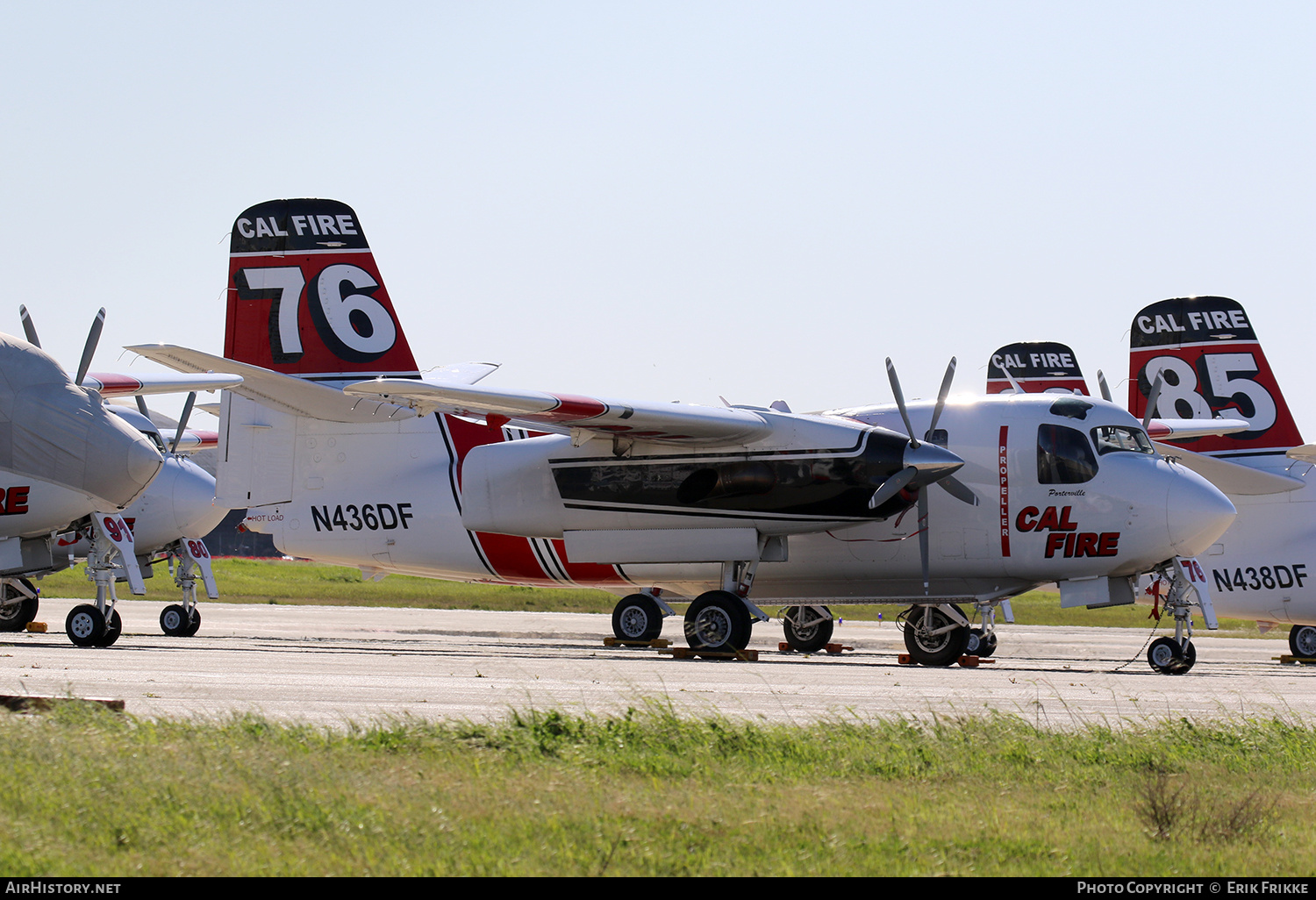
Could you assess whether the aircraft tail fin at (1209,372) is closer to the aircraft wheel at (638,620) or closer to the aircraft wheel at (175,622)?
the aircraft wheel at (638,620)

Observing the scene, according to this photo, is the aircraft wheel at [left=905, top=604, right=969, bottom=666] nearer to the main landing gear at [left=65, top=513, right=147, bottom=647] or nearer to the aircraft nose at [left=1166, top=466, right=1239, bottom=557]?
the aircraft nose at [left=1166, top=466, right=1239, bottom=557]

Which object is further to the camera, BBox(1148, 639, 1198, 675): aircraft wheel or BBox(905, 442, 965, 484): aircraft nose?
BBox(905, 442, 965, 484): aircraft nose

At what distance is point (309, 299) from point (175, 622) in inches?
305

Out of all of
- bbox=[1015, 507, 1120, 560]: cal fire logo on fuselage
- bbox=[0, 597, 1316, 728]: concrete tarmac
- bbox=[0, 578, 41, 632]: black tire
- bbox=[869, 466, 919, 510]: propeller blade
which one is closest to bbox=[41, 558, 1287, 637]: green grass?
bbox=[0, 578, 41, 632]: black tire

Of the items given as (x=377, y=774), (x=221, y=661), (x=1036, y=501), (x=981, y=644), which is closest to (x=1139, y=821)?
(x=377, y=774)

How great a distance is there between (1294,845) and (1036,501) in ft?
49.5

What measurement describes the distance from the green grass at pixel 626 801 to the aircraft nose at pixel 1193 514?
37.9 ft

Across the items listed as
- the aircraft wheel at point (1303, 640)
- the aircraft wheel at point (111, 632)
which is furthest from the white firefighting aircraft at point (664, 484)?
the aircraft wheel at point (1303, 640)

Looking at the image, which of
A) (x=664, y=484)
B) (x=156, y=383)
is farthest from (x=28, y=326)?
(x=664, y=484)

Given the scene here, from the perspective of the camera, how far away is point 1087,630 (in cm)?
4425

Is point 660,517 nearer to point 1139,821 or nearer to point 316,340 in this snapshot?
point 316,340

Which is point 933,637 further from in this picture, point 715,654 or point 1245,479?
point 1245,479

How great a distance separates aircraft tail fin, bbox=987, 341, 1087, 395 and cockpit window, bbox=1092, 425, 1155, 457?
665 inches

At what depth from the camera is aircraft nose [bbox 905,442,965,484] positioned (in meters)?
21.2
